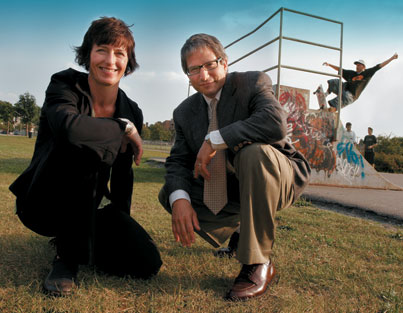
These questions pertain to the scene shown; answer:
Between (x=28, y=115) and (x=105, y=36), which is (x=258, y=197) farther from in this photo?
(x=28, y=115)

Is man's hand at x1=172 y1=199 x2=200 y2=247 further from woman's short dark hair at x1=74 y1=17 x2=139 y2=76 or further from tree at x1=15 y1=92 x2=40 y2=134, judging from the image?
tree at x1=15 y1=92 x2=40 y2=134

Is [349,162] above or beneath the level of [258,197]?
above

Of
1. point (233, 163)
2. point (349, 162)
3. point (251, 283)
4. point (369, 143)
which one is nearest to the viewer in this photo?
point (251, 283)

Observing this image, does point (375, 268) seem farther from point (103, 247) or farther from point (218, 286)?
point (103, 247)

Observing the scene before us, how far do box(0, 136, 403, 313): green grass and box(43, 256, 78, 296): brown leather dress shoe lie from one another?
0.05 m

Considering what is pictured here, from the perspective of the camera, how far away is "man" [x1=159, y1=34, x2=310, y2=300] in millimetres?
1890

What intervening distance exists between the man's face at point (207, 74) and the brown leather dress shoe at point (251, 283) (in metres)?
1.29

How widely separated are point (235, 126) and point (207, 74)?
0.51 m

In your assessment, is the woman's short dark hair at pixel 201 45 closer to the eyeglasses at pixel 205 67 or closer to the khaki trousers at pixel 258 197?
the eyeglasses at pixel 205 67

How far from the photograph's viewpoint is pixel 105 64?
221cm

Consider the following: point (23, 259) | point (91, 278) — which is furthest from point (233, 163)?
point (23, 259)

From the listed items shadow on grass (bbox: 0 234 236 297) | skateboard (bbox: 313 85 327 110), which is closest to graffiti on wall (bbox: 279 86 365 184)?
skateboard (bbox: 313 85 327 110)

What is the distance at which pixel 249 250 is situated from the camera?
186 cm

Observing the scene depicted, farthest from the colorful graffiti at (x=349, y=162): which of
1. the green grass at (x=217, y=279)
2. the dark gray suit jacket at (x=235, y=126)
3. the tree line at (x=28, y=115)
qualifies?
the tree line at (x=28, y=115)
